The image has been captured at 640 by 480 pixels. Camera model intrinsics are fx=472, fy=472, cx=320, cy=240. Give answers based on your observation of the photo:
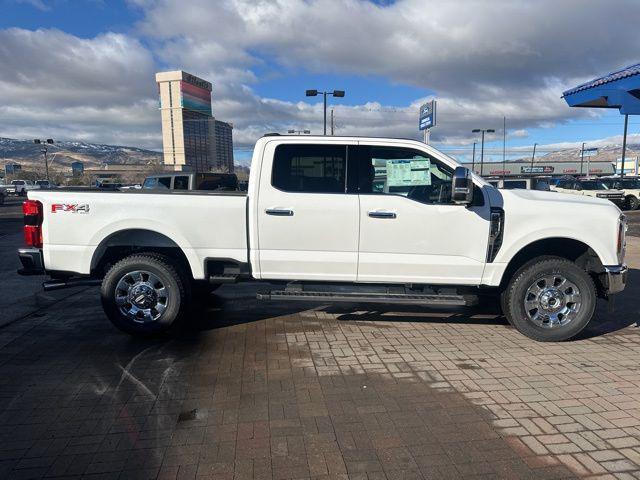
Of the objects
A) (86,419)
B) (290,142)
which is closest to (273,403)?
(86,419)

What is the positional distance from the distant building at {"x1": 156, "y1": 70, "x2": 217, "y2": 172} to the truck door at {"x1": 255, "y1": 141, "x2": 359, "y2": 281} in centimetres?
4303

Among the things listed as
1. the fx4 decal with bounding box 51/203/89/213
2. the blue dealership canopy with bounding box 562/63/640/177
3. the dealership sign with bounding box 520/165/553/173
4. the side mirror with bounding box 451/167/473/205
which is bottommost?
the fx4 decal with bounding box 51/203/89/213

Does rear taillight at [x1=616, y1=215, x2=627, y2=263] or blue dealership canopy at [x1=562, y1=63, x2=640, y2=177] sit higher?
blue dealership canopy at [x1=562, y1=63, x2=640, y2=177]

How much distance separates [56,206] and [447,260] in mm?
Answer: 4198

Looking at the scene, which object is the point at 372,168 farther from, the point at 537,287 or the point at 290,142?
the point at 537,287

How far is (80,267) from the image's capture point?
5.14 meters

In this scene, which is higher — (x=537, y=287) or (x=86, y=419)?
(x=537, y=287)

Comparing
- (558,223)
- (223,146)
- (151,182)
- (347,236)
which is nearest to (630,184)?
(151,182)

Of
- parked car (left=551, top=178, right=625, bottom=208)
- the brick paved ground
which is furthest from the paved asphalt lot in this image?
parked car (left=551, top=178, right=625, bottom=208)

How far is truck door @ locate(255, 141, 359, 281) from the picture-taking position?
4.95m

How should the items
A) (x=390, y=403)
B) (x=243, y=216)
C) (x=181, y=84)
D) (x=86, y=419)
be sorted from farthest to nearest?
(x=181, y=84)
(x=243, y=216)
(x=390, y=403)
(x=86, y=419)

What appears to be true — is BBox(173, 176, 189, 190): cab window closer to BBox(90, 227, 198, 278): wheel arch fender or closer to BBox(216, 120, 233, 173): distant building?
BBox(90, 227, 198, 278): wheel arch fender

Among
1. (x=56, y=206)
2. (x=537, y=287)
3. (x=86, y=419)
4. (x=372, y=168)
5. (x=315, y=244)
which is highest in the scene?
(x=372, y=168)

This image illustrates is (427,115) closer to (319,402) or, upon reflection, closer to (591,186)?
(591,186)
